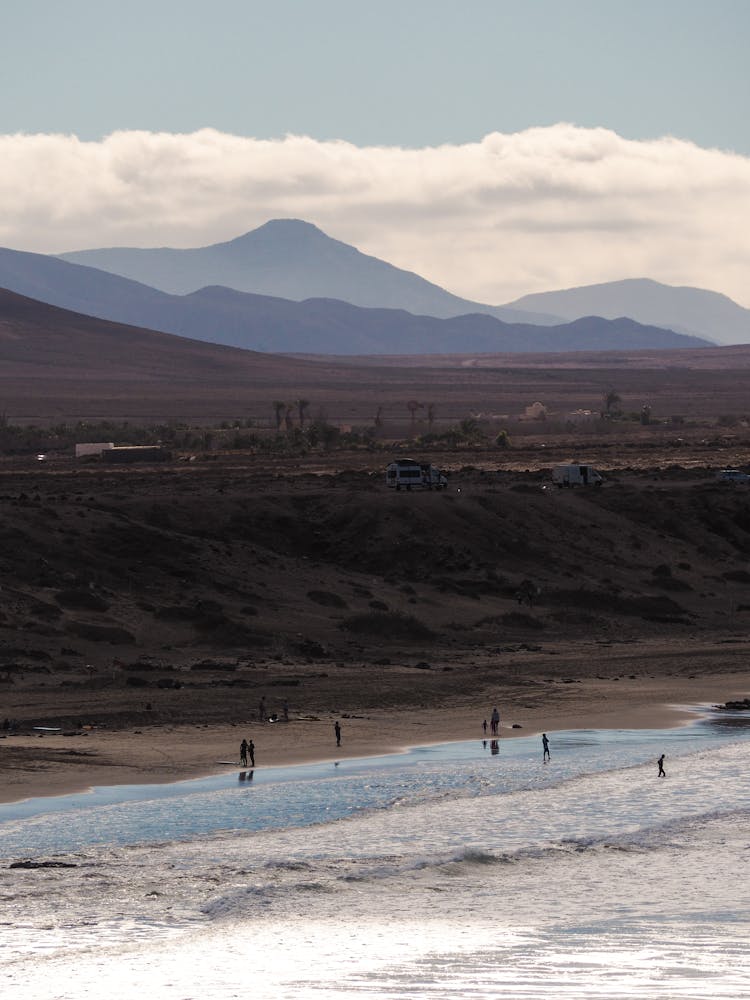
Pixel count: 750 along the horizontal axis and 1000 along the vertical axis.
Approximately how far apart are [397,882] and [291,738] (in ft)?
40.3

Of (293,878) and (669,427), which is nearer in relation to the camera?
(293,878)

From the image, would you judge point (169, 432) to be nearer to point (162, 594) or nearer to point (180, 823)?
point (162, 594)

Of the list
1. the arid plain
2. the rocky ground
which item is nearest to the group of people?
the arid plain

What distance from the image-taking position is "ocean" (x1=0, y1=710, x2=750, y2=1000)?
24.6 m

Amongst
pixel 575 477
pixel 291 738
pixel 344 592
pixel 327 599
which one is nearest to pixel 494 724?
pixel 291 738

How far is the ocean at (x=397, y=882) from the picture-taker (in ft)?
80.8

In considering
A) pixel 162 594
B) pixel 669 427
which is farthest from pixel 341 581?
pixel 669 427

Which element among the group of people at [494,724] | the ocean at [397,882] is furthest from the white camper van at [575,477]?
the ocean at [397,882]

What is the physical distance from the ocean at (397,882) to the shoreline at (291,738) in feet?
3.61

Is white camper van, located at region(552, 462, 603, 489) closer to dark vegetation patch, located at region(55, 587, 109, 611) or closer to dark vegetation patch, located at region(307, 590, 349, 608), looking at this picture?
dark vegetation patch, located at region(307, 590, 349, 608)

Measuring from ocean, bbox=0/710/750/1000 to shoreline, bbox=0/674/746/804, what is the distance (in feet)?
Result: 3.61

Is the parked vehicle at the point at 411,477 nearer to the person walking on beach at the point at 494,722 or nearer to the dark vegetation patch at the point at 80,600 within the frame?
the dark vegetation patch at the point at 80,600

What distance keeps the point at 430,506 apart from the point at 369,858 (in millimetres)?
42255

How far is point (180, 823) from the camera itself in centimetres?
3384
